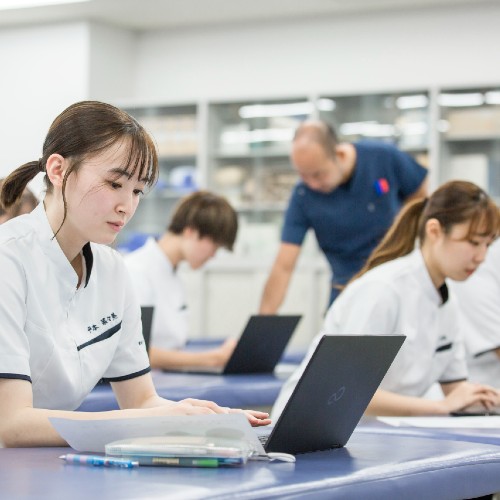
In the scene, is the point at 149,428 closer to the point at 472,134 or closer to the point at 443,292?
the point at 443,292

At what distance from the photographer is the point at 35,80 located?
876 cm

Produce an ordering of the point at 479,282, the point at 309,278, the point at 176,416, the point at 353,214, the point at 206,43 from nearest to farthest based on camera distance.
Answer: the point at 176,416 < the point at 479,282 < the point at 353,214 < the point at 309,278 < the point at 206,43

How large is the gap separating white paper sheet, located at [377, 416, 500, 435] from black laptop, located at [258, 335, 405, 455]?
492 millimetres

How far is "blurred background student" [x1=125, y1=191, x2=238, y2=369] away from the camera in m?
3.86

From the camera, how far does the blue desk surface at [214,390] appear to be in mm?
2692

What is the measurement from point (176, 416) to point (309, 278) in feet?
20.1

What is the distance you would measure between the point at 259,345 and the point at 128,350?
1.51 meters

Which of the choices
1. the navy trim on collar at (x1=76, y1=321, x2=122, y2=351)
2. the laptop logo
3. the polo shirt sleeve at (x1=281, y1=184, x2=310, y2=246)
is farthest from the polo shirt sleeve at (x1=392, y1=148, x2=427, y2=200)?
the laptop logo

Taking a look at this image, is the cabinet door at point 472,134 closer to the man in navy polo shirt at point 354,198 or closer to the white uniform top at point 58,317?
the man in navy polo shirt at point 354,198

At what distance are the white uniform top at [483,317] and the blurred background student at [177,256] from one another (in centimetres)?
83

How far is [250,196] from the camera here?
793cm

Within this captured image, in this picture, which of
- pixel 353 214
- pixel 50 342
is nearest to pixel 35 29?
pixel 353 214

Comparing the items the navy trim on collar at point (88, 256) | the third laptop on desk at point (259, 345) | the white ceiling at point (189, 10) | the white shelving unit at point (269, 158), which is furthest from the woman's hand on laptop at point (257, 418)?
the white ceiling at point (189, 10)

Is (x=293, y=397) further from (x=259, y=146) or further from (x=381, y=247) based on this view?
(x=259, y=146)
